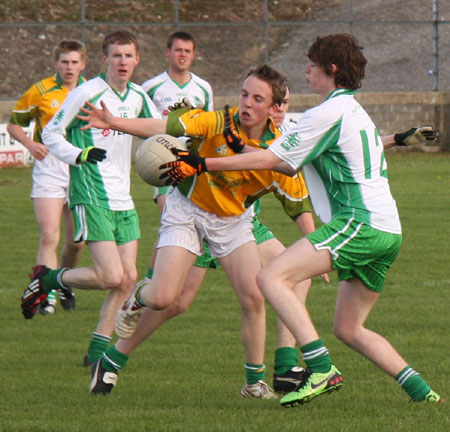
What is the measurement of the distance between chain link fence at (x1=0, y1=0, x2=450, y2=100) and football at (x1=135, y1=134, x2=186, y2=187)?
80.9 ft

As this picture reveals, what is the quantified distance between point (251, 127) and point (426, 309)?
137 inches

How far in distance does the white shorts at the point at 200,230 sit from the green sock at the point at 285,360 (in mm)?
731

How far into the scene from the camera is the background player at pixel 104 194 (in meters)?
7.47

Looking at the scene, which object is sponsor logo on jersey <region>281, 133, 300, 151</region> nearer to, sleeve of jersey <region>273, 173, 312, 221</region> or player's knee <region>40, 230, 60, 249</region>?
sleeve of jersey <region>273, 173, 312, 221</region>

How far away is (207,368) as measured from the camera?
7.19 m

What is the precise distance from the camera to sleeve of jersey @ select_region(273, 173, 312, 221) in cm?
669

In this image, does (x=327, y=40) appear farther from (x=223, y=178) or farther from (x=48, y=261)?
(x=48, y=261)

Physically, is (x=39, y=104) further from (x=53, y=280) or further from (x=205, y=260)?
(x=205, y=260)

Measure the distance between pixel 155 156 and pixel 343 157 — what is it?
103 cm

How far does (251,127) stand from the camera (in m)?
6.29

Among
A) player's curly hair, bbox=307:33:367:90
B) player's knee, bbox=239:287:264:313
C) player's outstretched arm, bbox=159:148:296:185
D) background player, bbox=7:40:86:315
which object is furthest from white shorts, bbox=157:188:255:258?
background player, bbox=7:40:86:315

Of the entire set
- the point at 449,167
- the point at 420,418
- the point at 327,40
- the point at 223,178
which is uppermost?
the point at 327,40

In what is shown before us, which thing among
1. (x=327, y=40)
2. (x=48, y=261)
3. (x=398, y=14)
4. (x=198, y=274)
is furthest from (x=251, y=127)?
(x=398, y=14)

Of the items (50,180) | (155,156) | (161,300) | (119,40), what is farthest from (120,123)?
(50,180)
